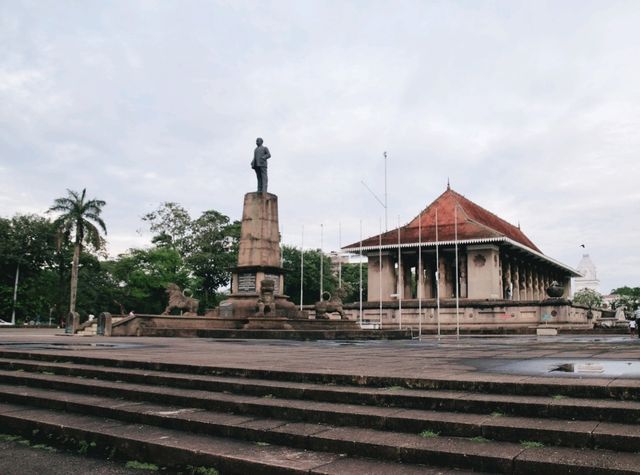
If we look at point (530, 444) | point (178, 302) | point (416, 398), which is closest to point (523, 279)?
point (178, 302)

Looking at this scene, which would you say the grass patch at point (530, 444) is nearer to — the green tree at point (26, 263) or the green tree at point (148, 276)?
the green tree at point (148, 276)

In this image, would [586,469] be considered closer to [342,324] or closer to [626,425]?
[626,425]

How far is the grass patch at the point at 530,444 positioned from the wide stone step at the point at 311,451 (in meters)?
0.05

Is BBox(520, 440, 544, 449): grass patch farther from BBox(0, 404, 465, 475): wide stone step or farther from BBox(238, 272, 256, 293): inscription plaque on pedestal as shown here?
BBox(238, 272, 256, 293): inscription plaque on pedestal

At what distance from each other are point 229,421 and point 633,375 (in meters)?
4.14

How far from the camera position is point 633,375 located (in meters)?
5.88

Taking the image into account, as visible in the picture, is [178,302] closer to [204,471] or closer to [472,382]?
[472,382]

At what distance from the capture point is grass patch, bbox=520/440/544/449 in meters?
4.09

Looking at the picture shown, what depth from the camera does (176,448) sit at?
460 centimetres

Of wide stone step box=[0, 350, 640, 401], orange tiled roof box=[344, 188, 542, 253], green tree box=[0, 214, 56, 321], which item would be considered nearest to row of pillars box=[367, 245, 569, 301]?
orange tiled roof box=[344, 188, 542, 253]

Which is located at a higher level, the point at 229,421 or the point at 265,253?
the point at 265,253

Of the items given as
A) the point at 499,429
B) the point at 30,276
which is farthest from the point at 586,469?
the point at 30,276

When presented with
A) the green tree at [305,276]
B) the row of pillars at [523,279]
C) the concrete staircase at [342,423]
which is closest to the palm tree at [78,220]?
the green tree at [305,276]

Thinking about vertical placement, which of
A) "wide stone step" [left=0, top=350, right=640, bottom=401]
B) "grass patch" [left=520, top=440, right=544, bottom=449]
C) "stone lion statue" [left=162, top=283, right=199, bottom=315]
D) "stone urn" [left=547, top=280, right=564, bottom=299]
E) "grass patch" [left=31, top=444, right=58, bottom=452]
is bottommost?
"grass patch" [left=31, top=444, right=58, bottom=452]
